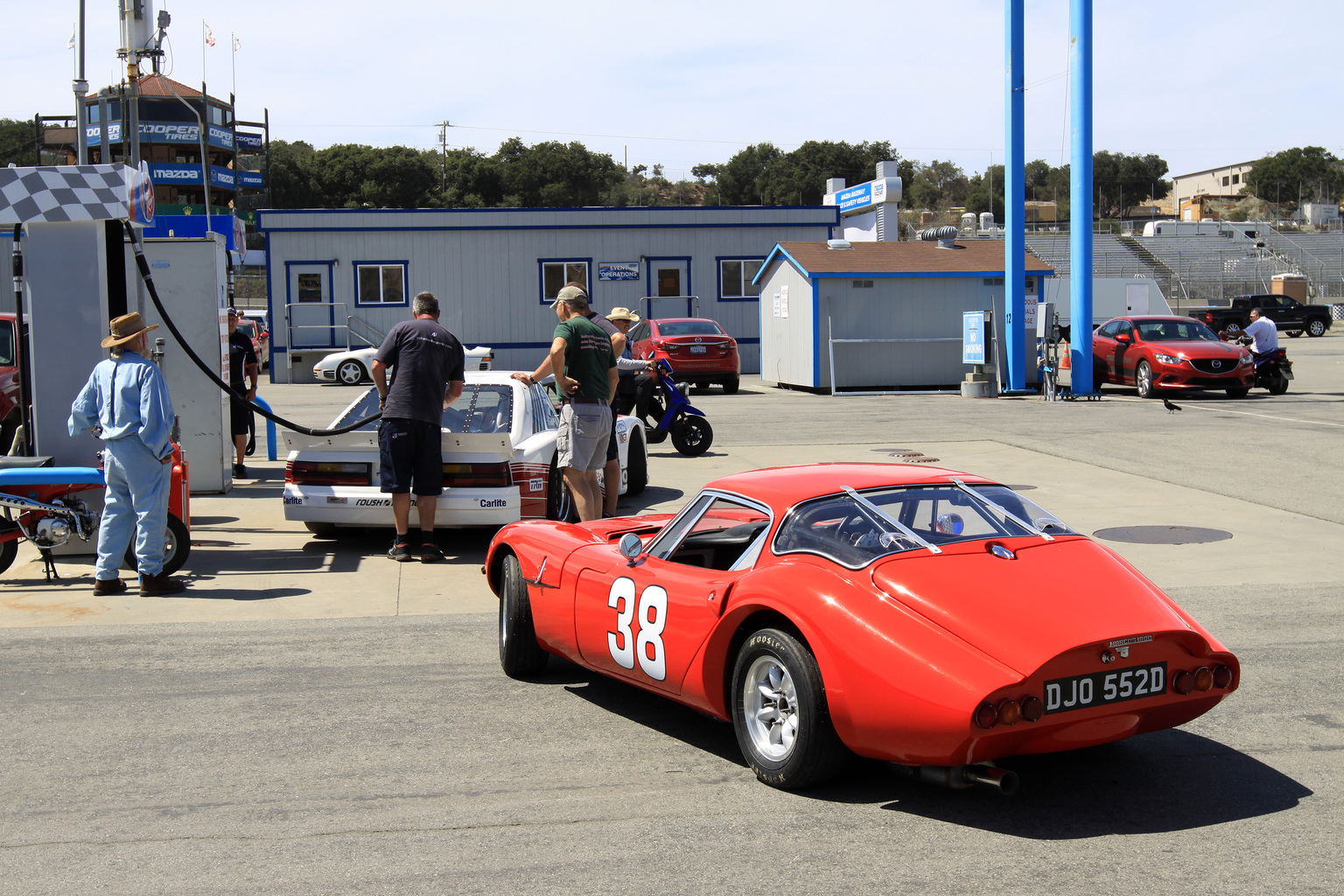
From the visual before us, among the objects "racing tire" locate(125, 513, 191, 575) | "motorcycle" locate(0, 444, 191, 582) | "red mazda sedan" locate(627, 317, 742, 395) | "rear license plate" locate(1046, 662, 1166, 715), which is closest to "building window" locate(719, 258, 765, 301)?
"red mazda sedan" locate(627, 317, 742, 395)

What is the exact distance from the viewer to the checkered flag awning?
29.5 feet

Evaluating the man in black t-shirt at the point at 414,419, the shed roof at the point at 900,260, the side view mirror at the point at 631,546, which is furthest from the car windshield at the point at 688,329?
the side view mirror at the point at 631,546

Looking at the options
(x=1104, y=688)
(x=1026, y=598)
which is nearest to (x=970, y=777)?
(x=1104, y=688)

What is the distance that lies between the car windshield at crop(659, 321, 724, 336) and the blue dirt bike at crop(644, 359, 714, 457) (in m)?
11.1

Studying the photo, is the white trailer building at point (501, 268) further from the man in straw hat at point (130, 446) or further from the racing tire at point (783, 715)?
the racing tire at point (783, 715)

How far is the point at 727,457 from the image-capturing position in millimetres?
14734

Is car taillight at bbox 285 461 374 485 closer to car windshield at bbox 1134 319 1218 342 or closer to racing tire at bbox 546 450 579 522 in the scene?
racing tire at bbox 546 450 579 522

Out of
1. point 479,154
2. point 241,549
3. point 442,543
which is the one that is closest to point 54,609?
point 241,549

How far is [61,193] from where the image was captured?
357 inches

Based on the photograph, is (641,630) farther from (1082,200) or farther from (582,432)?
(1082,200)

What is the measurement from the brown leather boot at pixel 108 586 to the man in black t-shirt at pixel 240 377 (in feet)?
17.9

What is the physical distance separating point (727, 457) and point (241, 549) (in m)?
6.71

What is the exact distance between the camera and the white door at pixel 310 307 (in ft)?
110

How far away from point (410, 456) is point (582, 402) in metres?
1.29
